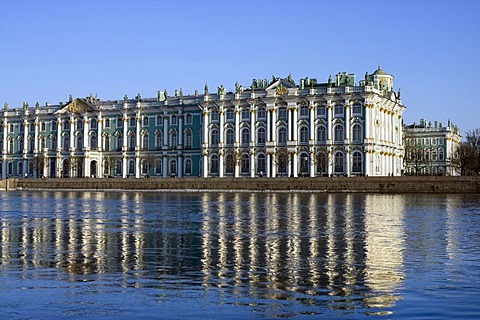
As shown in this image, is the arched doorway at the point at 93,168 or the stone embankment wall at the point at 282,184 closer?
the stone embankment wall at the point at 282,184

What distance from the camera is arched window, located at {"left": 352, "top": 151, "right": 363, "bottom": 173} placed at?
87.7 m

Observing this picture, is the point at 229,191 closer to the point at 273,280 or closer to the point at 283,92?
the point at 283,92

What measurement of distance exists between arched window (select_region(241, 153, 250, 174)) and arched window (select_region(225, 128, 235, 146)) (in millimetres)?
2616

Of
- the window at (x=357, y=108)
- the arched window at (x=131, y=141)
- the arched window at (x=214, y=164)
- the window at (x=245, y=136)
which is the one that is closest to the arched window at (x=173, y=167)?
the arched window at (x=214, y=164)

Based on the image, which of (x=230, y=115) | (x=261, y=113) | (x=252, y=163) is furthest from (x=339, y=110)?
(x=230, y=115)

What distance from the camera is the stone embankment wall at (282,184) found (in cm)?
7078

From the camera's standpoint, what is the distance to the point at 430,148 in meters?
138

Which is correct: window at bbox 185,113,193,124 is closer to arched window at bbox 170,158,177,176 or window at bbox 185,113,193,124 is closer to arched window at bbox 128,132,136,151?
arched window at bbox 170,158,177,176

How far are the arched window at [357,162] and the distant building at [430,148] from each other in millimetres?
48873

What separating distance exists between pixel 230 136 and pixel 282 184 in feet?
63.6

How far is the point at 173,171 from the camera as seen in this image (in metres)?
102

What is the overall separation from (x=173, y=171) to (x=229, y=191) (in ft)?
72.0

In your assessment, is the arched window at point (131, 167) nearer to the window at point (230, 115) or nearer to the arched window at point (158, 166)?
the arched window at point (158, 166)

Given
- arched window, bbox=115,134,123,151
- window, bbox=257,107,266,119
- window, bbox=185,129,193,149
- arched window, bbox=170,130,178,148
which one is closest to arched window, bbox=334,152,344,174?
window, bbox=257,107,266,119
